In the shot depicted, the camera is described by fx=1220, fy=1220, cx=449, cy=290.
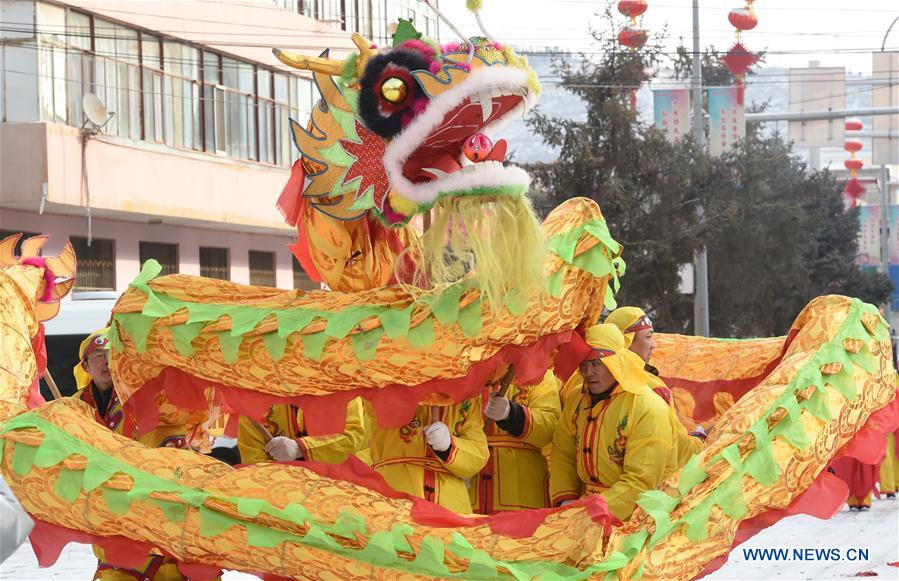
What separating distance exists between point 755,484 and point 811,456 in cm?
28

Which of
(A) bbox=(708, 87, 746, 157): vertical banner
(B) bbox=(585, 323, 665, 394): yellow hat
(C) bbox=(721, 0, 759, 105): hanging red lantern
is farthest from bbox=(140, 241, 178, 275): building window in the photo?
(B) bbox=(585, 323, 665, 394): yellow hat

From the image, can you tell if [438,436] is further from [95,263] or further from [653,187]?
[95,263]

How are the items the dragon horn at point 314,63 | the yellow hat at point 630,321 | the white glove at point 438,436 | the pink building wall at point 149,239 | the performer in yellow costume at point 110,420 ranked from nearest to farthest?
the dragon horn at point 314,63 < the white glove at point 438,436 < the performer in yellow costume at point 110,420 < the yellow hat at point 630,321 < the pink building wall at point 149,239

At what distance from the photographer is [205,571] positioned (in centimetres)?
351

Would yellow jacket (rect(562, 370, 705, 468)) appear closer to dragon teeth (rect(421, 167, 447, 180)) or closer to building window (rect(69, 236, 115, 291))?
dragon teeth (rect(421, 167, 447, 180))

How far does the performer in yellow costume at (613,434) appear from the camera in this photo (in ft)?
12.8

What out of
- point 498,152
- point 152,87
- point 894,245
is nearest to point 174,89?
point 152,87

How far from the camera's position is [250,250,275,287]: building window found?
668 inches

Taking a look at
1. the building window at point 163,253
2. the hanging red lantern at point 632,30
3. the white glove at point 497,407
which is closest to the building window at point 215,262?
the building window at point 163,253

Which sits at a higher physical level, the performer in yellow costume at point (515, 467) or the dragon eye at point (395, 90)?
the dragon eye at point (395, 90)

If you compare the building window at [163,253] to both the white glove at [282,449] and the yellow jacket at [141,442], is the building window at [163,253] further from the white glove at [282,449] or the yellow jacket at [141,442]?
the white glove at [282,449]

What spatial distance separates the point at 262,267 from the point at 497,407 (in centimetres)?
1338

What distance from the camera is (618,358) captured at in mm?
3922

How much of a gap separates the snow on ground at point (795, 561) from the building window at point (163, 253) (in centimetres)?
803
